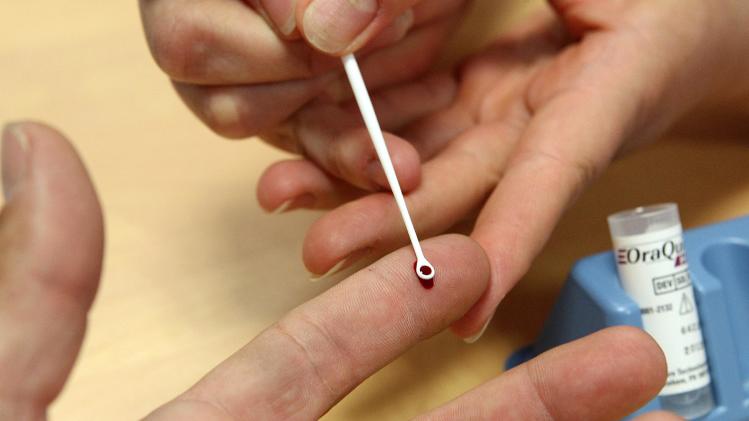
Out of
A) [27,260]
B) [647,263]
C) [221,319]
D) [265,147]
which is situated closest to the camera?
[27,260]

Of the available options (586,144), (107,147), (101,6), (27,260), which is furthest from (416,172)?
(101,6)

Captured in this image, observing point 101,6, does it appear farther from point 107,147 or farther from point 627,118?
point 627,118

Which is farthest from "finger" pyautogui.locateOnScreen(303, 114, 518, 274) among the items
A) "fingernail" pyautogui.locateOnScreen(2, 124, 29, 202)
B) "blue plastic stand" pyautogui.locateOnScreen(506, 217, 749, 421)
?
"fingernail" pyautogui.locateOnScreen(2, 124, 29, 202)

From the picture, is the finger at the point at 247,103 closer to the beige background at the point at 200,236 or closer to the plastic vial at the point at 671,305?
the beige background at the point at 200,236

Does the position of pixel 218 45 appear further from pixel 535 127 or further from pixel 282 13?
pixel 535 127

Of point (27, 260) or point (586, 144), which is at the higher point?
point (27, 260)

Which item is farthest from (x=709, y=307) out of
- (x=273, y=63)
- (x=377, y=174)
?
(x=273, y=63)

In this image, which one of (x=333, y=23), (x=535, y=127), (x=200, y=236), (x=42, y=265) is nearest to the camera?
(x=42, y=265)
